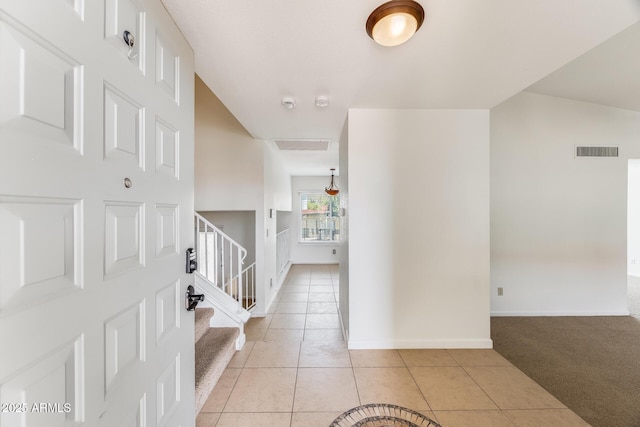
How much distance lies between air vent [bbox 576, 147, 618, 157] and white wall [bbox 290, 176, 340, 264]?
4.86 metres

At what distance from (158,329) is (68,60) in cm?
103

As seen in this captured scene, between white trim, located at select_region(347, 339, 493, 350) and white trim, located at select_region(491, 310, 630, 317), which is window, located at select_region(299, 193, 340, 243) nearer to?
white trim, located at select_region(491, 310, 630, 317)

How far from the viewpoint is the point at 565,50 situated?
1.63m

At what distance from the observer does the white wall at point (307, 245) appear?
23.8 ft

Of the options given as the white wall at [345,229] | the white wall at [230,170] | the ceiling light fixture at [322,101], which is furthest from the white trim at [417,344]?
the ceiling light fixture at [322,101]

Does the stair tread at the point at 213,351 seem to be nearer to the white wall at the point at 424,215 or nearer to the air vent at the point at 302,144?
the white wall at the point at 424,215

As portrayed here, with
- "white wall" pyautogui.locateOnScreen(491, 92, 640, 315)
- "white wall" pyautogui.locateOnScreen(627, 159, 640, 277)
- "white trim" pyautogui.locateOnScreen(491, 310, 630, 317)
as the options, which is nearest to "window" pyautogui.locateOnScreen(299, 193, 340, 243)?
"white wall" pyautogui.locateOnScreen(491, 92, 640, 315)

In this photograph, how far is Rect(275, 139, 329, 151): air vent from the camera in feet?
11.7

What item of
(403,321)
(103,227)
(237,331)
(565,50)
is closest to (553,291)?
(403,321)

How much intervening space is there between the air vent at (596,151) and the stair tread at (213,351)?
15.9 ft

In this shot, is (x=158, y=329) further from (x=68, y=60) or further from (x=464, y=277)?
(x=464, y=277)

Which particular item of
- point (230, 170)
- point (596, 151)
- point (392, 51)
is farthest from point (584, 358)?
point (230, 170)

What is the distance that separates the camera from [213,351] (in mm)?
2189

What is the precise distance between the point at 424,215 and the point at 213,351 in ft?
7.65
